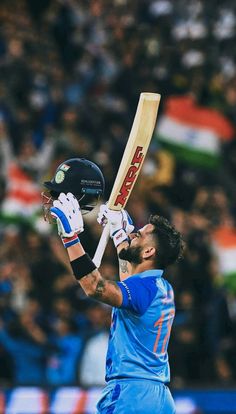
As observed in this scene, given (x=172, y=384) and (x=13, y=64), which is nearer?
(x=172, y=384)

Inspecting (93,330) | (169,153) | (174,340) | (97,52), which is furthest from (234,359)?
(97,52)

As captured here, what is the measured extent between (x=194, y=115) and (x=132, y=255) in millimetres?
7777

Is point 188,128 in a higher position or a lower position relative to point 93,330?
higher

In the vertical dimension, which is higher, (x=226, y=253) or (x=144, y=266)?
(x=144, y=266)

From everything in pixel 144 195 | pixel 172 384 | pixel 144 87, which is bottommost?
pixel 172 384

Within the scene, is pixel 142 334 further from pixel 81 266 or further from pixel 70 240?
pixel 70 240

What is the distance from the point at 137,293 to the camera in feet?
24.0

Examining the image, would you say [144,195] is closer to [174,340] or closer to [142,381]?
[174,340]

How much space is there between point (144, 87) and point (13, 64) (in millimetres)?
1784

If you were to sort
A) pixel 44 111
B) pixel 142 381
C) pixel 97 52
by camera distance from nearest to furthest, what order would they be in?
pixel 142 381
pixel 44 111
pixel 97 52

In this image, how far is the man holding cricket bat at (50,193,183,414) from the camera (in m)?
7.19

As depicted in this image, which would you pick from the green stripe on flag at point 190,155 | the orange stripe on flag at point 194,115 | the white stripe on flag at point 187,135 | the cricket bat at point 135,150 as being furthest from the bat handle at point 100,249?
the orange stripe on flag at point 194,115

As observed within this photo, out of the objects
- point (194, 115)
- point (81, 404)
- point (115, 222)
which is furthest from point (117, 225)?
point (194, 115)

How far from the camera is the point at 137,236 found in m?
7.68
